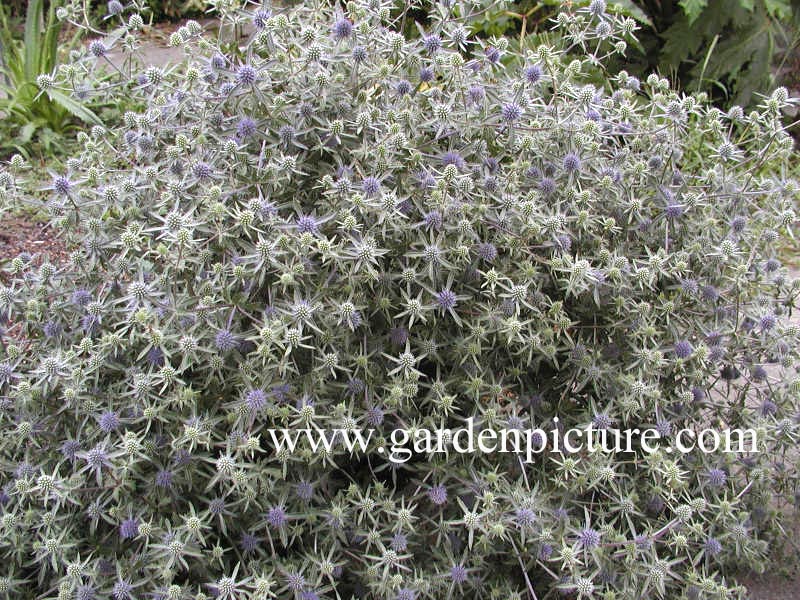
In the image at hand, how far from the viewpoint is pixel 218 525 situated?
2.28 meters

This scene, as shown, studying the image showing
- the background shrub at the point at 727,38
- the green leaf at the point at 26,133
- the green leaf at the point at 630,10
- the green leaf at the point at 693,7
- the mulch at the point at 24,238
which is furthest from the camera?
the background shrub at the point at 727,38

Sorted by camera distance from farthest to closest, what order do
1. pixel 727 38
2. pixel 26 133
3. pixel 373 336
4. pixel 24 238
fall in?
pixel 727 38 < pixel 26 133 < pixel 24 238 < pixel 373 336

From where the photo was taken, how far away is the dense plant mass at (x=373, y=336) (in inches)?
85.7

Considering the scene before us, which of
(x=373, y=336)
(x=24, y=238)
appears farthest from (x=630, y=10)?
(x=24, y=238)

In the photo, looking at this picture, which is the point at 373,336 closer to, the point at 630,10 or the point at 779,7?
the point at 630,10

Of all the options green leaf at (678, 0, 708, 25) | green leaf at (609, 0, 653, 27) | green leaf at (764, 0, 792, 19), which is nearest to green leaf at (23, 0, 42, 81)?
green leaf at (609, 0, 653, 27)

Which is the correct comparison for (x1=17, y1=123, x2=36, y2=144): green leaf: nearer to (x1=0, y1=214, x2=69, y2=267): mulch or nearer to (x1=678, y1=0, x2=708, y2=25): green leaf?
(x1=0, y1=214, x2=69, y2=267): mulch

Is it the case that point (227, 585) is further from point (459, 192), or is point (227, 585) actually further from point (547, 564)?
point (459, 192)

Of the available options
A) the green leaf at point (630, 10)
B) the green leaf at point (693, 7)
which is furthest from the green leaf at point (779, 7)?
the green leaf at point (630, 10)

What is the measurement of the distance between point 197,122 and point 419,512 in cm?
135

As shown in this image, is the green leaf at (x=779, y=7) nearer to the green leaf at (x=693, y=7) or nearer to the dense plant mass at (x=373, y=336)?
the green leaf at (x=693, y=7)

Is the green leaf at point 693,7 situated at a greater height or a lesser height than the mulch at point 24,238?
greater

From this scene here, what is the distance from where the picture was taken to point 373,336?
2.35m

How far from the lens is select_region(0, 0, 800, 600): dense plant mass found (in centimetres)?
218
